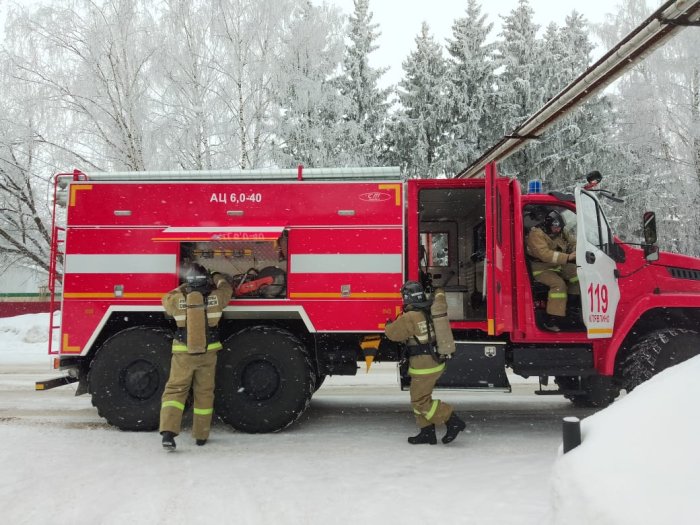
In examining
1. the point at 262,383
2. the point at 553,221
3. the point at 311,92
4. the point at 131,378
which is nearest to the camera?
the point at 262,383

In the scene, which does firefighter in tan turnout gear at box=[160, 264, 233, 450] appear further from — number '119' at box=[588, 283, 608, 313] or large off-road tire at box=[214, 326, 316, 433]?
number '119' at box=[588, 283, 608, 313]

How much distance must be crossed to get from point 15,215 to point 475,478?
572 inches

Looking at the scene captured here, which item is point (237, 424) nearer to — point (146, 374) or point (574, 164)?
point (146, 374)

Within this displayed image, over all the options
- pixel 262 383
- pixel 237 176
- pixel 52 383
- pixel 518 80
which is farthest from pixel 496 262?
pixel 518 80

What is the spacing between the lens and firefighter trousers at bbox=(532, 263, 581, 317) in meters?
5.72

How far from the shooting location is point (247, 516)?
3602mm

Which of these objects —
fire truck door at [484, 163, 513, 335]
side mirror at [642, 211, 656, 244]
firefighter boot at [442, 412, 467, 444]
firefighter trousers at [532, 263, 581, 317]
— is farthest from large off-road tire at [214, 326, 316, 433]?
side mirror at [642, 211, 656, 244]

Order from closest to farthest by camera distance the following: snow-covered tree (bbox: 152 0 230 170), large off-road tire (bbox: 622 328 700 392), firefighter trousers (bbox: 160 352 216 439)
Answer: firefighter trousers (bbox: 160 352 216 439), large off-road tire (bbox: 622 328 700 392), snow-covered tree (bbox: 152 0 230 170)

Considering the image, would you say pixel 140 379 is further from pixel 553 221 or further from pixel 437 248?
pixel 553 221

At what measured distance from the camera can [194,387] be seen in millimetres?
5402

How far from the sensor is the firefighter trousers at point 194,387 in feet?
17.1

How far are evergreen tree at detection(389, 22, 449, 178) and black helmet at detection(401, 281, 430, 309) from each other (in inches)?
651

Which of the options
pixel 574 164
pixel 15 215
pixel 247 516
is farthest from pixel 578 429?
pixel 574 164

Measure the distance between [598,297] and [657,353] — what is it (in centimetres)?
81
